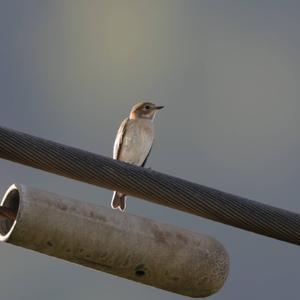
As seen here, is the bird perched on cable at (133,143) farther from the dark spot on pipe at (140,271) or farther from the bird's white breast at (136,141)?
the dark spot on pipe at (140,271)

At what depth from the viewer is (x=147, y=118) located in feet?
52.0

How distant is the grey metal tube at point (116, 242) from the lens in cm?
423

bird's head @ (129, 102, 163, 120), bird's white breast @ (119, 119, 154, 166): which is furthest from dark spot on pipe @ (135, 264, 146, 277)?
bird's head @ (129, 102, 163, 120)

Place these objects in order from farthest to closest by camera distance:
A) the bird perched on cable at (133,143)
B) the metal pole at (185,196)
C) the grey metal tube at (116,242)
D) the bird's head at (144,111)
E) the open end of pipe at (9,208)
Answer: the bird's head at (144,111), the bird perched on cable at (133,143), the metal pole at (185,196), the open end of pipe at (9,208), the grey metal tube at (116,242)

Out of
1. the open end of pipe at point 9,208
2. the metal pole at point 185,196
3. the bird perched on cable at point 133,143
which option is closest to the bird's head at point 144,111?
the bird perched on cable at point 133,143

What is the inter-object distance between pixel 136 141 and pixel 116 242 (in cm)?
1067

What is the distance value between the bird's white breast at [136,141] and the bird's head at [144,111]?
1.79 feet

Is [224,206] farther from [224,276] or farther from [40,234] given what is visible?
[40,234]

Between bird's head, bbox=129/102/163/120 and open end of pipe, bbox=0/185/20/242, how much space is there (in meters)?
11.4

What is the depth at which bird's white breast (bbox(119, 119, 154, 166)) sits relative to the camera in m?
15.0

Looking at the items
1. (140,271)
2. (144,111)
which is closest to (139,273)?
(140,271)

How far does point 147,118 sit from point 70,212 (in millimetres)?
11580

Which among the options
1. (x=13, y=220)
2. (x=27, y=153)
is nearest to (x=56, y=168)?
(x=27, y=153)

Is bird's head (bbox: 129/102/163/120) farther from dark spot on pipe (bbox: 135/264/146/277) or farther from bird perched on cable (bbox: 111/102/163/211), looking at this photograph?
dark spot on pipe (bbox: 135/264/146/277)
